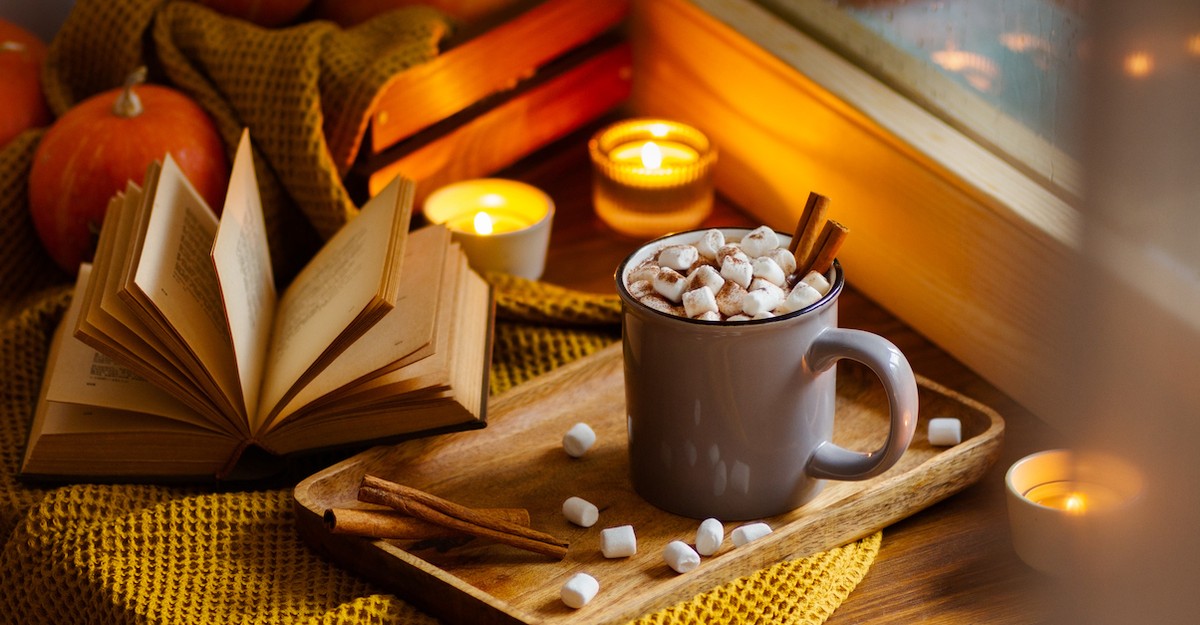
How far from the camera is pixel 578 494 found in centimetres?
74

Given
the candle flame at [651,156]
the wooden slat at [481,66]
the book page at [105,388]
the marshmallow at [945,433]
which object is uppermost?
the wooden slat at [481,66]

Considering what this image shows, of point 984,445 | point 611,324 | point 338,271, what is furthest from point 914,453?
point 338,271

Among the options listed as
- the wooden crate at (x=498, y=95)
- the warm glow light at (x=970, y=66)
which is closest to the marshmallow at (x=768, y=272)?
the warm glow light at (x=970, y=66)

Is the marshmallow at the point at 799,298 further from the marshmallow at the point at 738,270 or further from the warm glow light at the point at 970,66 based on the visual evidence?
the warm glow light at the point at 970,66

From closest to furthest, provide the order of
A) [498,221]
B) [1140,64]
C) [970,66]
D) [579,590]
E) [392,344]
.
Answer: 1. [1140,64]
2. [579,590]
3. [392,344]
4. [970,66]
5. [498,221]

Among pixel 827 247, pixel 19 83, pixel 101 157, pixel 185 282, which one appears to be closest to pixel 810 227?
pixel 827 247

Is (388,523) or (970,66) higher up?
(970,66)

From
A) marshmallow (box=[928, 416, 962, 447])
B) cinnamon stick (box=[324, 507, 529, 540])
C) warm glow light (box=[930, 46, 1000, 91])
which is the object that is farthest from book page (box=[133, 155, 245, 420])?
warm glow light (box=[930, 46, 1000, 91])

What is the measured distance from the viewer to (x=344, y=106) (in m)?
1.01

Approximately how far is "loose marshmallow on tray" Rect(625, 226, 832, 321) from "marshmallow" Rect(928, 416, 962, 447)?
17 centimetres

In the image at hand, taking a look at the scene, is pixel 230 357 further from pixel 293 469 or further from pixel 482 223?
pixel 482 223

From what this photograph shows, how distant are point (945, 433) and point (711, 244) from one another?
0.70ft

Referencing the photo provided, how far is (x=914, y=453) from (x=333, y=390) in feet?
1.25

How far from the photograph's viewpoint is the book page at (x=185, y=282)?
711 mm
